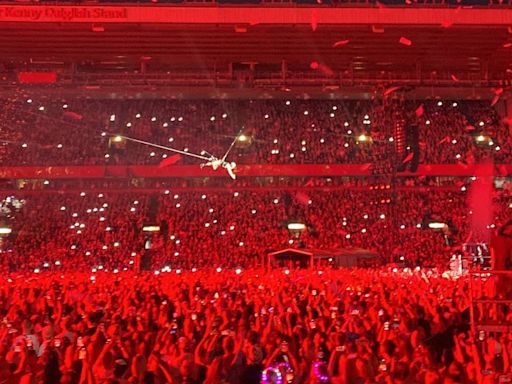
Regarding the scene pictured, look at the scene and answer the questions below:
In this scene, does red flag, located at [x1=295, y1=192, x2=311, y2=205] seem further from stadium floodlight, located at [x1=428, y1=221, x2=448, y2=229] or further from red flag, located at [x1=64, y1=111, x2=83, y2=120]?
red flag, located at [x1=64, y1=111, x2=83, y2=120]

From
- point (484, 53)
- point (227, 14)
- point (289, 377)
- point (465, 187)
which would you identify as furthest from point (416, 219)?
point (289, 377)

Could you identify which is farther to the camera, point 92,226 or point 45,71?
point 92,226

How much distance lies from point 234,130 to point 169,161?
3.20 meters

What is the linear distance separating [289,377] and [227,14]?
555 inches

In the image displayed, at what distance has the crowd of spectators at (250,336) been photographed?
22.7ft

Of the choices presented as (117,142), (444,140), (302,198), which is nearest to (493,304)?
(302,198)

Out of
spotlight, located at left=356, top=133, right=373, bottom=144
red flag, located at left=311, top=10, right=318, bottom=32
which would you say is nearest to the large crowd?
spotlight, located at left=356, top=133, right=373, bottom=144

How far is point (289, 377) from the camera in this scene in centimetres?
632

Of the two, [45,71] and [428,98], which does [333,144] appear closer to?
[428,98]

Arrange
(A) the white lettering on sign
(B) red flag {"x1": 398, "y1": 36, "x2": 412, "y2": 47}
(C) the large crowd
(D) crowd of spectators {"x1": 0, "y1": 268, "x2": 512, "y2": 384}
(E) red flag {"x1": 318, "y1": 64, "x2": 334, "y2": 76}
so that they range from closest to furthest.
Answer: (D) crowd of spectators {"x1": 0, "y1": 268, "x2": 512, "y2": 384} < (C) the large crowd < (A) the white lettering on sign < (B) red flag {"x1": 398, "y1": 36, "x2": 412, "y2": 47} < (E) red flag {"x1": 318, "y1": 64, "x2": 334, "y2": 76}

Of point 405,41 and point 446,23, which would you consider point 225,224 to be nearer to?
point 405,41

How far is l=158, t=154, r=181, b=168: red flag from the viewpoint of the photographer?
34031 millimetres

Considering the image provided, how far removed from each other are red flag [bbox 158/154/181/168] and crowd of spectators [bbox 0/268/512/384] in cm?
1936

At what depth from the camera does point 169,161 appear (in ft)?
112
